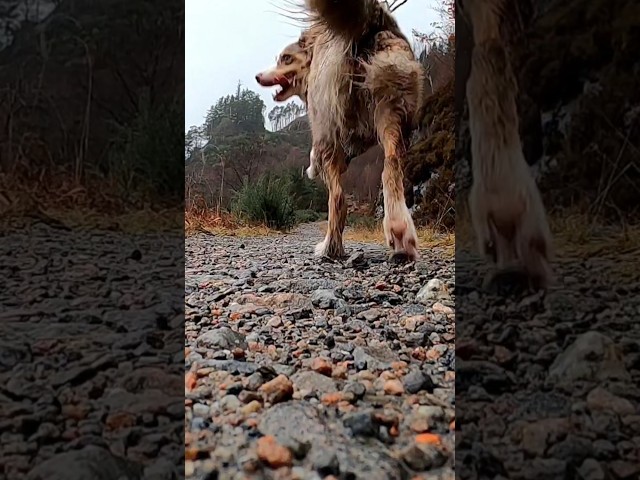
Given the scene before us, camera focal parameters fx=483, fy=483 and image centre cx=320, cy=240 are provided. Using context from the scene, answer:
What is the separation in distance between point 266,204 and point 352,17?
0.63 metres

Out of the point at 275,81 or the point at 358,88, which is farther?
the point at 275,81

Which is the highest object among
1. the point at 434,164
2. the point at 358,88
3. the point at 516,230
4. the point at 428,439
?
the point at 358,88

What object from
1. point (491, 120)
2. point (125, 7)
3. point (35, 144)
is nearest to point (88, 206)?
point (35, 144)

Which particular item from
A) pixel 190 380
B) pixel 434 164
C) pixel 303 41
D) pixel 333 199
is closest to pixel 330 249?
pixel 333 199

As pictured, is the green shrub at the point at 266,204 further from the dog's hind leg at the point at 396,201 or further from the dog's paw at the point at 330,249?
the dog's hind leg at the point at 396,201

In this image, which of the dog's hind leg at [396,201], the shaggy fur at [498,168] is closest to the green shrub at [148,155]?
the shaggy fur at [498,168]

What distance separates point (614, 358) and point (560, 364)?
0.04 meters

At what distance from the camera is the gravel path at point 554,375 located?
0.25 m

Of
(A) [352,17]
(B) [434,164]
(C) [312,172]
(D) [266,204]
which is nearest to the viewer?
(A) [352,17]

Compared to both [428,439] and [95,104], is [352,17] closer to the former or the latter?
[95,104]

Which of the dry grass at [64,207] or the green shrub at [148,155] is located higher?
the green shrub at [148,155]

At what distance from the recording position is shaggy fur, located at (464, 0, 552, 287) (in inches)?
15.3

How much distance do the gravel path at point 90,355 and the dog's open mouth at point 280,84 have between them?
0.46 meters

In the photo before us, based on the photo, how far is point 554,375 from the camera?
0.34 metres
